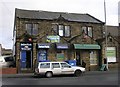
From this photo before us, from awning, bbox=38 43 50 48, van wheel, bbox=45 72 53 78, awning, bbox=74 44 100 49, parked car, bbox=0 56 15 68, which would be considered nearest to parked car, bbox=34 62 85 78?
van wheel, bbox=45 72 53 78

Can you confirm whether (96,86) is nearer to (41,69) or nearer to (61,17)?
(41,69)

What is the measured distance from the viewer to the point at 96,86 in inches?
677

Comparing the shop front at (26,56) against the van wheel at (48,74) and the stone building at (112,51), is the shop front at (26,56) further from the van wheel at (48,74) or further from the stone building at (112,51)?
the stone building at (112,51)

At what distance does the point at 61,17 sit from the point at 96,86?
78.4 feet

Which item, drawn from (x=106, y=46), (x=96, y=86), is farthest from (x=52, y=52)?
(x=96, y=86)

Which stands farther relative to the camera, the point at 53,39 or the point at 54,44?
the point at 53,39

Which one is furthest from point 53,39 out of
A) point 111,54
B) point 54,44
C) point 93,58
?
point 111,54

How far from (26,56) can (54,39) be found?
14.8 feet

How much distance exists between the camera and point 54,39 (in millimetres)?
38219

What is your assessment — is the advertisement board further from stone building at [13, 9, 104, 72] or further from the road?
the road

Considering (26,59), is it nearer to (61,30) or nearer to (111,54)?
(61,30)

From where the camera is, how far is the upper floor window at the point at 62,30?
39688mm

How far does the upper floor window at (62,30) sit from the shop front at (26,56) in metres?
5.04

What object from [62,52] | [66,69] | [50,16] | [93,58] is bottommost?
[66,69]
